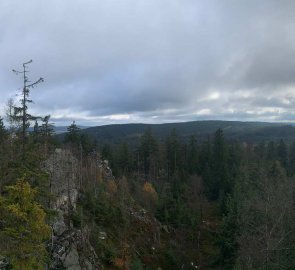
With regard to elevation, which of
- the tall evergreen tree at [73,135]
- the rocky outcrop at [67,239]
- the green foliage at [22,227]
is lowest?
the rocky outcrop at [67,239]

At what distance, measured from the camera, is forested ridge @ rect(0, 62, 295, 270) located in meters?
16.7

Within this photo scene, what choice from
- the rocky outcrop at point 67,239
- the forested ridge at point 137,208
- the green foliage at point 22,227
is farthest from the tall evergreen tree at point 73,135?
the green foliage at point 22,227

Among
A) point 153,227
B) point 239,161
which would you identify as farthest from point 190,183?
point 153,227

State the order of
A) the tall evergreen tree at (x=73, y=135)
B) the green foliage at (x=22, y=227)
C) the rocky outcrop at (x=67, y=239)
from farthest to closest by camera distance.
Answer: the tall evergreen tree at (x=73, y=135)
the rocky outcrop at (x=67, y=239)
the green foliage at (x=22, y=227)

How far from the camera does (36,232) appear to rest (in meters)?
15.3

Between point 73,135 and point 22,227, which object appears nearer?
point 22,227

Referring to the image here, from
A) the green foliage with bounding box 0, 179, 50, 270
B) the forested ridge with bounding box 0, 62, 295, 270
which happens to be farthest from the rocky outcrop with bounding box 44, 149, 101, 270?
the green foliage with bounding box 0, 179, 50, 270

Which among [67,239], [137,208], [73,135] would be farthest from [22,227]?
[73,135]

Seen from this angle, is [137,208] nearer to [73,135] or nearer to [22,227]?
[73,135]

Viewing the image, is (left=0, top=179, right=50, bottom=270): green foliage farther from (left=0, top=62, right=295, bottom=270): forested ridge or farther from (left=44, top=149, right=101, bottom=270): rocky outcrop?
(left=44, top=149, right=101, bottom=270): rocky outcrop

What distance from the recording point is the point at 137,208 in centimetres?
5119

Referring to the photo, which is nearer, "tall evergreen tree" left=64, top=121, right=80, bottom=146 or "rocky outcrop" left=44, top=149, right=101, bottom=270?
"rocky outcrop" left=44, top=149, right=101, bottom=270

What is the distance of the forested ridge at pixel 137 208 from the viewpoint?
16.7 metres

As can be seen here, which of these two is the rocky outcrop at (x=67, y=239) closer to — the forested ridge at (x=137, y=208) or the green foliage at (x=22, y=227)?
the forested ridge at (x=137, y=208)
